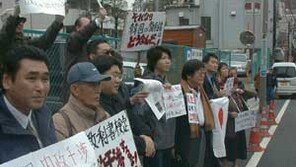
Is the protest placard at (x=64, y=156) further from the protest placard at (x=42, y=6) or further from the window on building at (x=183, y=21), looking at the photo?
the window on building at (x=183, y=21)

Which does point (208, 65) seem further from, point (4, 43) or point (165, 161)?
point (4, 43)

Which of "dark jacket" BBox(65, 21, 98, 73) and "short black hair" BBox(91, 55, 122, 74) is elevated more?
"dark jacket" BBox(65, 21, 98, 73)

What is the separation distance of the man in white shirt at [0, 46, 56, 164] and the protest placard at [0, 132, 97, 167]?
10 centimetres

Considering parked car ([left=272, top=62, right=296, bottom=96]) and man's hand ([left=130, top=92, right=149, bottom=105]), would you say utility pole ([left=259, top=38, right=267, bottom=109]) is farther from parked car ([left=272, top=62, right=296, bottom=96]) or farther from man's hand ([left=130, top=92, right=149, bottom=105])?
man's hand ([left=130, top=92, right=149, bottom=105])

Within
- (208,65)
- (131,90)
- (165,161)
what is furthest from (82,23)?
(208,65)

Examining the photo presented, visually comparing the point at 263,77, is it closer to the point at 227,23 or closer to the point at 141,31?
the point at 141,31

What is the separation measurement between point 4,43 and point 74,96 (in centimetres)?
105

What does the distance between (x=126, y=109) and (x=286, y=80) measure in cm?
2189

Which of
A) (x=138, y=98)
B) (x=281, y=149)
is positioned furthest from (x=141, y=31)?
(x=281, y=149)

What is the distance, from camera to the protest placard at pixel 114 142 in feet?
11.3

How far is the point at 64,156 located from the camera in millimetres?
2879

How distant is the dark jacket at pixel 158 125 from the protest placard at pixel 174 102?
0.25ft

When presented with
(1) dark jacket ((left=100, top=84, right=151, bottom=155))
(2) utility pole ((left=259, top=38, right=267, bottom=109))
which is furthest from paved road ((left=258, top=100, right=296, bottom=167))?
(1) dark jacket ((left=100, top=84, right=151, bottom=155))

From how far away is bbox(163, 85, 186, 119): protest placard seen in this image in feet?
18.0
